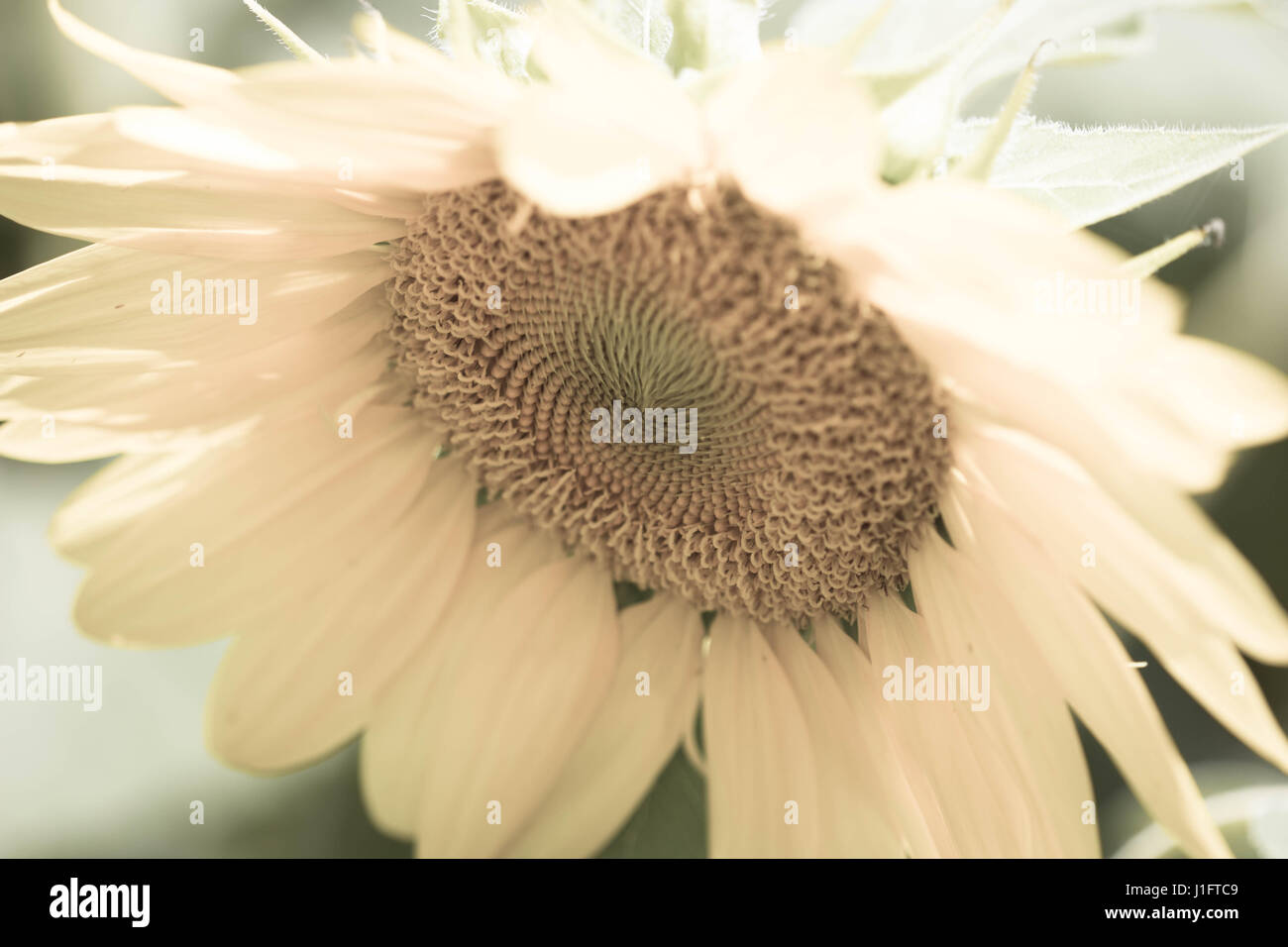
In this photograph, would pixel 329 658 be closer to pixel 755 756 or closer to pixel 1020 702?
pixel 755 756

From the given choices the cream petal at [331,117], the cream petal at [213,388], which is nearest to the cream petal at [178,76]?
the cream petal at [331,117]

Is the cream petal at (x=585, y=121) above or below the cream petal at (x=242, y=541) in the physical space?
above

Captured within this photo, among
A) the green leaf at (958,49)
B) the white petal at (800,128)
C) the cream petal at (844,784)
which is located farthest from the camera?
the cream petal at (844,784)

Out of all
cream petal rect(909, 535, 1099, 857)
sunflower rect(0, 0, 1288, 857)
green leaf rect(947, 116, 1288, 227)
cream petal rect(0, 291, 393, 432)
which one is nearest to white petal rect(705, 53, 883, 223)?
sunflower rect(0, 0, 1288, 857)

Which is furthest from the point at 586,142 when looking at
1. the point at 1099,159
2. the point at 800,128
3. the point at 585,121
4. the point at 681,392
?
the point at 1099,159

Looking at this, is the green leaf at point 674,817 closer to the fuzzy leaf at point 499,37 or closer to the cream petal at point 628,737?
the cream petal at point 628,737
